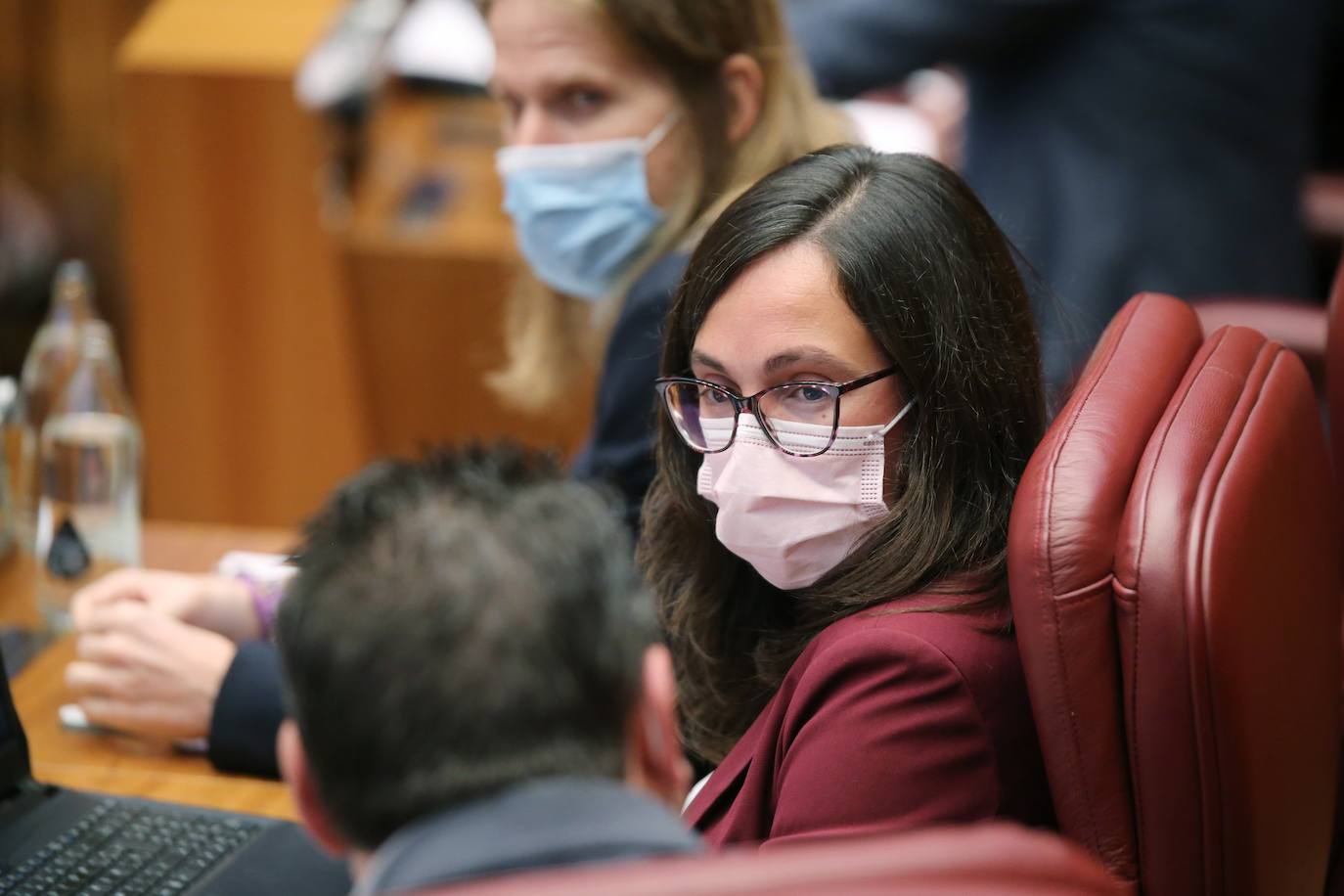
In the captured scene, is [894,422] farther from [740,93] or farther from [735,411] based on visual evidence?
[740,93]

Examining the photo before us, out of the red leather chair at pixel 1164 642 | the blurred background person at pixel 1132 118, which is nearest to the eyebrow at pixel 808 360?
the red leather chair at pixel 1164 642

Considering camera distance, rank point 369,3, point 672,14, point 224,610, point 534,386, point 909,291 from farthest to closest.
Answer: point 369,3 < point 534,386 < point 672,14 < point 224,610 < point 909,291

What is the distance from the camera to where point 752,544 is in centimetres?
121

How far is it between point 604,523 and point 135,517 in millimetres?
1027

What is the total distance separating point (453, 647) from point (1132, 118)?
5.84 ft

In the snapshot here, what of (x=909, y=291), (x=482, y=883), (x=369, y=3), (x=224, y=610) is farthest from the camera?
(x=369, y=3)

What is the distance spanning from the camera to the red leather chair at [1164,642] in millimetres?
957

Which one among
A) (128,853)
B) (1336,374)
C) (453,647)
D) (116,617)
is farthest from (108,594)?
(1336,374)

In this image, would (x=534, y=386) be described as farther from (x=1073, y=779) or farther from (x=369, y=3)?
(x=369, y=3)

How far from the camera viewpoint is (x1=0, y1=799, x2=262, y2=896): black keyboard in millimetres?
1132

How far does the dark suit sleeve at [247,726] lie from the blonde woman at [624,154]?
0.13 meters

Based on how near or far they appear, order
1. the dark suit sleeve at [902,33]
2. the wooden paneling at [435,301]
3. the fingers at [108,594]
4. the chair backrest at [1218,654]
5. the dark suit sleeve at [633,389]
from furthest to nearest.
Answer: the wooden paneling at [435,301] < the dark suit sleeve at [902,33] < the dark suit sleeve at [633,389] < the fingers at [108,594] < the chair backrest at [1218,654]

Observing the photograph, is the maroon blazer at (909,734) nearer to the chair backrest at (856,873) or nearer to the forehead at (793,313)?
the forehead at (793,313)

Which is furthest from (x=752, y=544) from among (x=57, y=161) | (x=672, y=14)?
(x=57, y=161)
